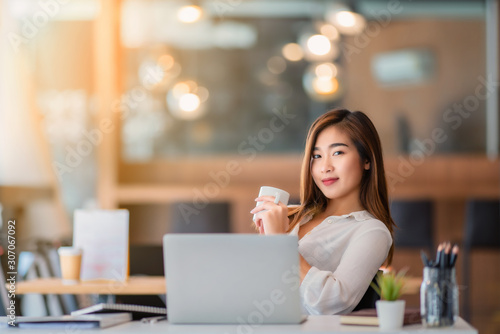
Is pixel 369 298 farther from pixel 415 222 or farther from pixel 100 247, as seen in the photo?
pixel 415 222

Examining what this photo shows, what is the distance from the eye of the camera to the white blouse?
1841mm

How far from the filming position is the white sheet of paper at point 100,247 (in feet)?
9.57

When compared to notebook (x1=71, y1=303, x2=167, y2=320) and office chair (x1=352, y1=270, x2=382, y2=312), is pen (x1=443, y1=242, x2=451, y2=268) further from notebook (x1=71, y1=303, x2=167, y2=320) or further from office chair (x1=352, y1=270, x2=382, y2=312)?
notebook (x1=71, y1=303, x2=167, y2=320)

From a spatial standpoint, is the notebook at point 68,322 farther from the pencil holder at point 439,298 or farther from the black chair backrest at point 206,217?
the black chair backrest at point 206,217

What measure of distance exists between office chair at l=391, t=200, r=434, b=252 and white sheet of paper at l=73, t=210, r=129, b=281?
2669mm

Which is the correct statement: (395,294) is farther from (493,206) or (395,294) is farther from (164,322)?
(493,206)

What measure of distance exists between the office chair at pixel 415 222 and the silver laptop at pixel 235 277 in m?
3.67

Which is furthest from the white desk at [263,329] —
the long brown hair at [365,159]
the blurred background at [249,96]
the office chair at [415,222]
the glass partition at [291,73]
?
the glass partition at [291,73]

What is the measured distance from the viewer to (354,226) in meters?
2.05

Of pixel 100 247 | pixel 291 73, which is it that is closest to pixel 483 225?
pixel 291 73

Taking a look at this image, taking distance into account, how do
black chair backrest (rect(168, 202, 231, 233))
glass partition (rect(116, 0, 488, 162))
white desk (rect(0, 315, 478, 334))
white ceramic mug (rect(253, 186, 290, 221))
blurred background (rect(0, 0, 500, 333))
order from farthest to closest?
glass partition (rect(116, 0, 488, 162))
blurred background (rect(0, 0, 500, 333))
black chair backrest (rect(168, 202, 231, 233))
white ceramic mug (rect(253, 186, 290, 221))
white desk (rect(0, 315, 478, 334))

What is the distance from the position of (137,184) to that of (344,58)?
6.83ft

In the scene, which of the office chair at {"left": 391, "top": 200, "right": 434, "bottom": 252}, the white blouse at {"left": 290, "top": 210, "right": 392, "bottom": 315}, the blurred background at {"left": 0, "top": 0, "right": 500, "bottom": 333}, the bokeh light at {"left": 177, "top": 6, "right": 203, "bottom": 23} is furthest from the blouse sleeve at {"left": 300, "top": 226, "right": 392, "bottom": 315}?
the bokeh light at {"left": 177, "top": 6, "right": 203, "bottom": 23}

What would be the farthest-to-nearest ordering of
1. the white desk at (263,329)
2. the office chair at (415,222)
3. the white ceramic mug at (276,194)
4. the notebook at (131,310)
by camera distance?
the office chair at (415,222) < the white ceramic mug at (276,194) < the notebook at (131,310) < the white desk at (263,329)
